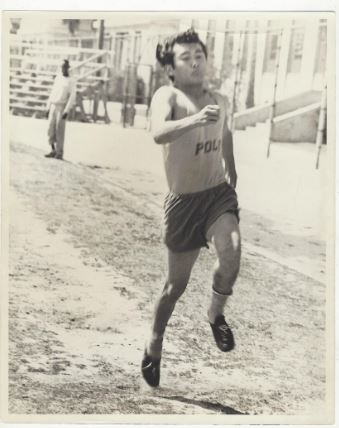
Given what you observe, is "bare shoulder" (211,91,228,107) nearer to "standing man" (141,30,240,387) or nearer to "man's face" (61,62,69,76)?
"standing man" (141,30,240,387)

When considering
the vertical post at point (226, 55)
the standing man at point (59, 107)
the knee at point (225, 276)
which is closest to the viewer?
the knee at point (225, 276)

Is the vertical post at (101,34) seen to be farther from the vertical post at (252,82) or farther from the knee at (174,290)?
the knee at (174,290)

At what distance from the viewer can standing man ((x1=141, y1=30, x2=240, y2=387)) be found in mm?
2955

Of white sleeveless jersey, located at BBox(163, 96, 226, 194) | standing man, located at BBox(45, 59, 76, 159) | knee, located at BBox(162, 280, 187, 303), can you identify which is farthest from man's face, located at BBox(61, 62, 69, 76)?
knee, located at BBox(162, 280, 187, 303)

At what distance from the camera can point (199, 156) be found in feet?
9.86

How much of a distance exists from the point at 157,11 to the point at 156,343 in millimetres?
1595

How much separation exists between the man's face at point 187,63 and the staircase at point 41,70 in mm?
392

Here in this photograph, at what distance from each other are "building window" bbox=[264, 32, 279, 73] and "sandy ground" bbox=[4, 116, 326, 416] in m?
0.72

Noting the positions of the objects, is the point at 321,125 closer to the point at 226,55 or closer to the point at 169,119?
the point at 226,55

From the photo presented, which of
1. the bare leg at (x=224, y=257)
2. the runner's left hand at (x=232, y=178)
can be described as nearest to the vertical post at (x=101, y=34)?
the runner's left hand at (x=232, y=178)

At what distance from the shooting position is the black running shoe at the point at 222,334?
122 inches

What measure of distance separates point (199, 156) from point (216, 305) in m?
0.71

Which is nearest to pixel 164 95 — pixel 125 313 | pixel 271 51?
pixel 271 51

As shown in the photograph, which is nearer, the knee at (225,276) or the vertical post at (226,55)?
the knee at (225,276)
